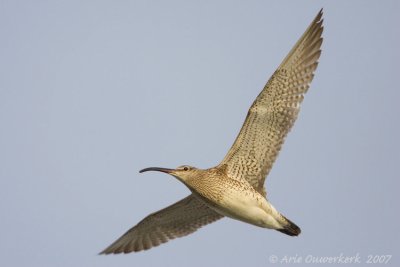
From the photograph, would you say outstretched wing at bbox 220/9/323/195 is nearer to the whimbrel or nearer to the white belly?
the whimbrel

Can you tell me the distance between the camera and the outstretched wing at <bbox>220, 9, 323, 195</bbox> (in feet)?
49.0

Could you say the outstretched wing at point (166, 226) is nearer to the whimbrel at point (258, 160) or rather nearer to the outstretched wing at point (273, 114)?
the whimbrel at point (258, 160)

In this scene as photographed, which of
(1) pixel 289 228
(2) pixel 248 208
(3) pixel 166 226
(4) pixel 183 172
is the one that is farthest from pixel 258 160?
(3) pixel 166 226

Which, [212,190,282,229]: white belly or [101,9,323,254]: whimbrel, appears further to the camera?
[101,9,323,254]: whimbrel

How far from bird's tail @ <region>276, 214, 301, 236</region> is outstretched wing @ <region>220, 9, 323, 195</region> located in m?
0.86

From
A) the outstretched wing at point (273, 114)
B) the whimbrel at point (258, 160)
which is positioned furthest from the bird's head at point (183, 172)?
the outstretched wing at point (273, 114)

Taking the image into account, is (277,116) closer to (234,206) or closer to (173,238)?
(234,206)

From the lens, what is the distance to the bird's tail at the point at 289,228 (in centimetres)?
1446

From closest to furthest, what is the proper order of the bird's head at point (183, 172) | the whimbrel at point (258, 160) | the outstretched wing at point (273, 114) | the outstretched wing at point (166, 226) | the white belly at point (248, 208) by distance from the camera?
1. the white belly at point (248, 208)
2. the whimbrel at point (258, 160)
3. the bird's head at point (183, 172)
4. the outstretched wing at point (273, 114)
5. the outstretched wing at point (166, 226)

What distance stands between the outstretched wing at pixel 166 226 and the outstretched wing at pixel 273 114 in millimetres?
1568

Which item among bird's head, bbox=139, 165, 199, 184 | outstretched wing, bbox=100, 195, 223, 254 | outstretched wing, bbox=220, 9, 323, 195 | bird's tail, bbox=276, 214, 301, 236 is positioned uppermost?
outstretched wing, bbox=220, 9, 323, 195

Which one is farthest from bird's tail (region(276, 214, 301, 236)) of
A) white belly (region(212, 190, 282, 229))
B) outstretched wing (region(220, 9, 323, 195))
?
outstretched wing (region(220, 9, 323, 195))

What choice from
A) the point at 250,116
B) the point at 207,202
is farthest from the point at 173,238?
the point at 250,116

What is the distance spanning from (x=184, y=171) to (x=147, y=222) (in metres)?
2.60
